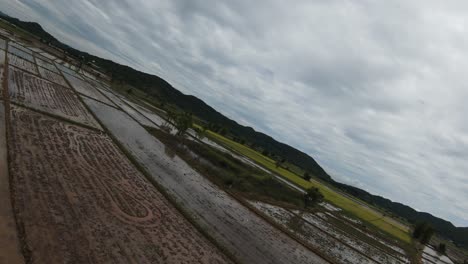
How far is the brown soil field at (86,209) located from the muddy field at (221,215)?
184cm

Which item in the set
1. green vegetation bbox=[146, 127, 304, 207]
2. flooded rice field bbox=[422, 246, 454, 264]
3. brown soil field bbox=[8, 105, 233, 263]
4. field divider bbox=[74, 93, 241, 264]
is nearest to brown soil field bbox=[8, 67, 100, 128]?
brown soil field bbox=[8, 105, 233, 263]

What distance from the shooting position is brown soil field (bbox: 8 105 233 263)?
955cm

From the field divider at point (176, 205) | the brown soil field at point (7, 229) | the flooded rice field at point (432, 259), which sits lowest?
the brown soil field at point (7, 229)

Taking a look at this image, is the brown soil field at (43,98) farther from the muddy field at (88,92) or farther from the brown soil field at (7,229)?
the brown soil field at (7,229)

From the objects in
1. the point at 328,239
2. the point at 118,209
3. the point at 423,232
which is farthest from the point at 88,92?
the point at 423,232

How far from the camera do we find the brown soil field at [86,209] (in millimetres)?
9547

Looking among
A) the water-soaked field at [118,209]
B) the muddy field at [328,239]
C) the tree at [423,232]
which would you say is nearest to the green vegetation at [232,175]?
the water-soaked field at [118,209]

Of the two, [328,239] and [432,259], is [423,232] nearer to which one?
[432,259]

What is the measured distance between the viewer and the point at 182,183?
2248cm

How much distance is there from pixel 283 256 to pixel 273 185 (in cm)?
1959

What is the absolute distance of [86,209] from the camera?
39.6 feet

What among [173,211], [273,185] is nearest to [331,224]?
[273,185]

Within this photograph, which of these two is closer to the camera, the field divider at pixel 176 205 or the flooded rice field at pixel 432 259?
the field divider at pixel 176 205

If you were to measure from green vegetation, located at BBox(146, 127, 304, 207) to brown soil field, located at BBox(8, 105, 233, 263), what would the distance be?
1158cm
